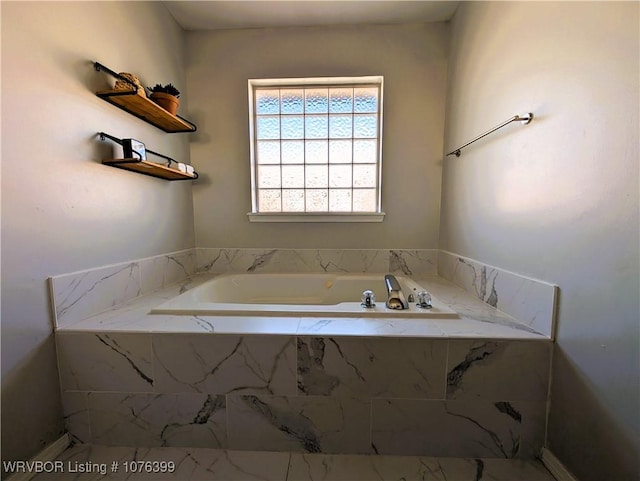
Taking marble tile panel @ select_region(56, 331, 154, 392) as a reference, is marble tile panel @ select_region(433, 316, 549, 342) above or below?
above

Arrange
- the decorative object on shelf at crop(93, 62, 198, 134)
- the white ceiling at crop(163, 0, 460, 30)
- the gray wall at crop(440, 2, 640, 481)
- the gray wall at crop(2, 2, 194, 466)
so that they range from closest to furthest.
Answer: the gray wall at crop(440, 2, 640, 481) → the gray wall at crop(2, 2, 194, 466) → the decorative object on shelf at crop(93, 62, 198, 134) → the white ceiling at crop(163, 0, 460, 30)

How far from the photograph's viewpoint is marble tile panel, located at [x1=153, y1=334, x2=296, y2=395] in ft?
3.02

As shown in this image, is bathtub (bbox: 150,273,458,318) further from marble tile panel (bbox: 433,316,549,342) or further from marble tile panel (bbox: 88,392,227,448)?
marble tile panel (bbox: 88,392,227,448)

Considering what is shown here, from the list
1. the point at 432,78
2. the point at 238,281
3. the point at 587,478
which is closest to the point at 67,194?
the point at 238,281

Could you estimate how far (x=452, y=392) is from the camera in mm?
910

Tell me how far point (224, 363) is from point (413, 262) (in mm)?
1511

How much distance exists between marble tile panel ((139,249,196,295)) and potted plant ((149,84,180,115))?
35.1 inches

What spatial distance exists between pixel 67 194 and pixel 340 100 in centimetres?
174

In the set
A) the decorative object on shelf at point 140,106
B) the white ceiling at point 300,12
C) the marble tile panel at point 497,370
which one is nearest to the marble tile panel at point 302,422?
the marble tile panel at point 497,370

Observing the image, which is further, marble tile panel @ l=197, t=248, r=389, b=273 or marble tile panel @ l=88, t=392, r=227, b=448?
marble tile panel @ l=197, t=248, r=389, b=273

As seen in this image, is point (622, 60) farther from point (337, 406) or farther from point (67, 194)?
point (67, 194)

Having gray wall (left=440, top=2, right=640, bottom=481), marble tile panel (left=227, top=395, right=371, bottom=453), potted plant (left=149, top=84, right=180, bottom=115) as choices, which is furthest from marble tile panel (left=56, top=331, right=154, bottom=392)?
gray wall (left=440, top=2, right=640, bottom=481)

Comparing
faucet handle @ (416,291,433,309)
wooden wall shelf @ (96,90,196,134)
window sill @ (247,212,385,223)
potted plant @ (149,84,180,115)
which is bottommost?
faucet handle @ (416,291,433,309)

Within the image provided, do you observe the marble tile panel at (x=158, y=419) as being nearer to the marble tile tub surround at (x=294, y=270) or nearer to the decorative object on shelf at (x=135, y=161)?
the marble tile tub surround at (x=294, y=270)
